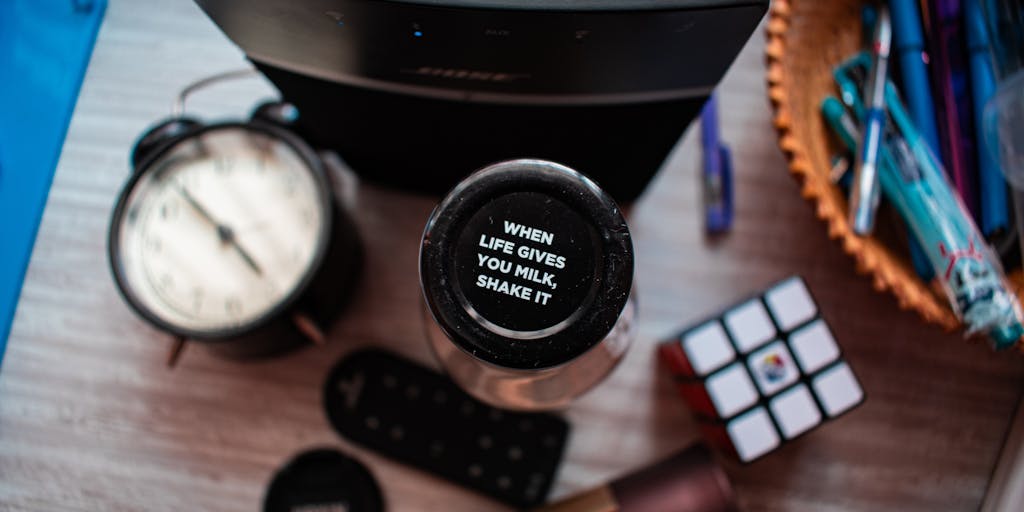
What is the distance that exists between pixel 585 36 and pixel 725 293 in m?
0.31

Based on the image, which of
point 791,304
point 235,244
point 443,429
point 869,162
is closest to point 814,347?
point 791,304

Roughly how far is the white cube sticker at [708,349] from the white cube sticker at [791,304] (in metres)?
0.04

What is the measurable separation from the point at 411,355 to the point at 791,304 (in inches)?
11.5

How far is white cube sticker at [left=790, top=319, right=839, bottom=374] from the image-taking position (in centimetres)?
53

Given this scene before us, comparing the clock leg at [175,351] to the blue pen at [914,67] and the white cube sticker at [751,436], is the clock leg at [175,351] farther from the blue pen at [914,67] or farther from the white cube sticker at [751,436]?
the blue pen at [914,67]

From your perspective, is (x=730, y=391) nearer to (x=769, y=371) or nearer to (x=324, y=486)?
(x=769, y=371)

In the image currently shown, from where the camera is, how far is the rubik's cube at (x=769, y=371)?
526mm

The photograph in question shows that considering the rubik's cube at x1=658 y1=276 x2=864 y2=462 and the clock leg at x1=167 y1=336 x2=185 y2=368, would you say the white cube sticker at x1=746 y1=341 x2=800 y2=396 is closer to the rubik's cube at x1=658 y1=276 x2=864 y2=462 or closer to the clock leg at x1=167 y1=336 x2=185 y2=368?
the rubik's cube at x1=658 y1=276 x2=864 y2=462

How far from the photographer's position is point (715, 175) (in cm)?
59

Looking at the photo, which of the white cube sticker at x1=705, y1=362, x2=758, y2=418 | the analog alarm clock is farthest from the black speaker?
the white cube sticker at x1=705, y1=362, x2=758, y2=418

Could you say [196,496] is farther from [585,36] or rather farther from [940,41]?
[940,41]

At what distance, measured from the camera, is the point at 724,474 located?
1.75ft

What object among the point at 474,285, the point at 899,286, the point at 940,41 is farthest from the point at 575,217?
the point at 940,41

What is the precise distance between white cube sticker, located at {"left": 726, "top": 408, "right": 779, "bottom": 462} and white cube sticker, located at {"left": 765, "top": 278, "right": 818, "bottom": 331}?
0.23ft
